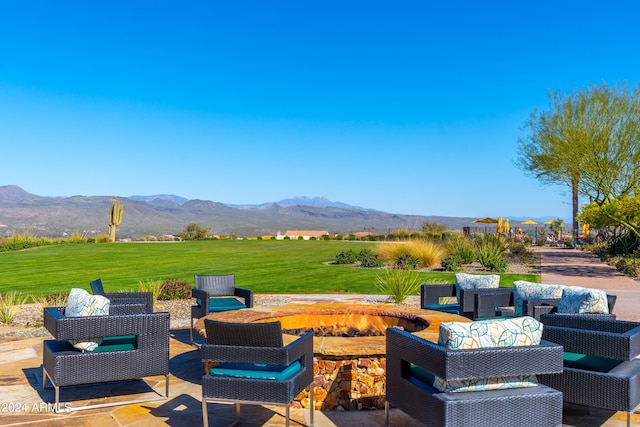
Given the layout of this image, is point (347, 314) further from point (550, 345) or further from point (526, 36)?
point (526, 36)

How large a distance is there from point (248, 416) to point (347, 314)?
2106mm

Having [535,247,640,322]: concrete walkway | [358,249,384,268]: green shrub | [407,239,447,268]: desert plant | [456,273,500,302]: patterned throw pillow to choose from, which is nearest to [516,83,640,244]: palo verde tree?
[535,247,640,322]: concrete walkway

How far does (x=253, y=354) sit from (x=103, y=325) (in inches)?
58.6

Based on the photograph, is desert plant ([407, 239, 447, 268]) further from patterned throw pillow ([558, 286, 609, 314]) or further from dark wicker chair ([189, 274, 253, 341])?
patterned throw pillow ([558, 286, 609, 314])

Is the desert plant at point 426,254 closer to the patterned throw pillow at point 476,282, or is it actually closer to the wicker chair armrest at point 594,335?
the patterned throw pillow at point 476,282

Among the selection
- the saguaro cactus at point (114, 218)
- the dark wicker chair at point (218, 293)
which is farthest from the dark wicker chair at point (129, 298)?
the saguaro cactus at point (114, 218)

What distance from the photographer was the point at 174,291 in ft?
34.3

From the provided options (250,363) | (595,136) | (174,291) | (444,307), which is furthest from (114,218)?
(250,363)

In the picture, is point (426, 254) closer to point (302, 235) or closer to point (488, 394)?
point (488, 394)

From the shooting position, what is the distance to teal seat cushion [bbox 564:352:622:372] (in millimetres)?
3895

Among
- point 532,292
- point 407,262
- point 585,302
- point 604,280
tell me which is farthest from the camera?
point 407,262

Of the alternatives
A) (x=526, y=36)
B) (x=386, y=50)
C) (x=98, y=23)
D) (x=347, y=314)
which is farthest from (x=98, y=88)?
(x=347, y=314)

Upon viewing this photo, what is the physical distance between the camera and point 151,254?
21891 mm

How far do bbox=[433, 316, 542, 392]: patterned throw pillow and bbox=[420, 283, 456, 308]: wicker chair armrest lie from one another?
390 centimetres
